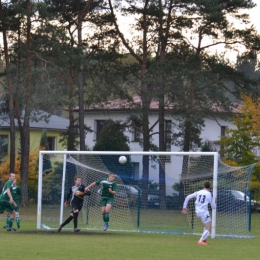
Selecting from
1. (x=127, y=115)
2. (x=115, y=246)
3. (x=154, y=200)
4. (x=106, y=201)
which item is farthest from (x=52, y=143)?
(x=115, y=246)

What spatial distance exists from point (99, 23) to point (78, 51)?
12.2 feet

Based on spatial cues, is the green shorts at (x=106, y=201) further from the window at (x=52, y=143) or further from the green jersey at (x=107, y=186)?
the window at (x=52, y=143)

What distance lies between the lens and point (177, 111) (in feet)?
112

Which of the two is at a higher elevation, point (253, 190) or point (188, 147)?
point (188, 147)

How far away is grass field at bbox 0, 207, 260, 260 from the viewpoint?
13.2 m

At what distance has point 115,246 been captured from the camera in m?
15.4

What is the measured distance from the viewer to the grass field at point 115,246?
1324 centimetres

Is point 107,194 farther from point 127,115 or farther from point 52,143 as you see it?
point 52,143

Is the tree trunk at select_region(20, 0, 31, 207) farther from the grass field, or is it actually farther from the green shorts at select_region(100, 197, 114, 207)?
the green shorts at select_region(100, 197, 114, 207)

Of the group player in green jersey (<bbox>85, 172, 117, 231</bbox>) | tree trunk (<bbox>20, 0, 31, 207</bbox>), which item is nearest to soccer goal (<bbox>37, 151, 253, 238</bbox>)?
player in green jersey (<bbox>85, 172, 117, 231</bbox>)

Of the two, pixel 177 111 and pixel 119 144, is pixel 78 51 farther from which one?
pixel 119 144

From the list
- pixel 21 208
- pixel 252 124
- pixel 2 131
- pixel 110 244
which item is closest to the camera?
pixel 110 244

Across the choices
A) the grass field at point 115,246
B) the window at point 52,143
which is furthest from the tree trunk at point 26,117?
the window at point 52,143

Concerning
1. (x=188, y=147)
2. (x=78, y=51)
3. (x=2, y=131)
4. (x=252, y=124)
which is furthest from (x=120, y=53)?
(x=2, y=131)
